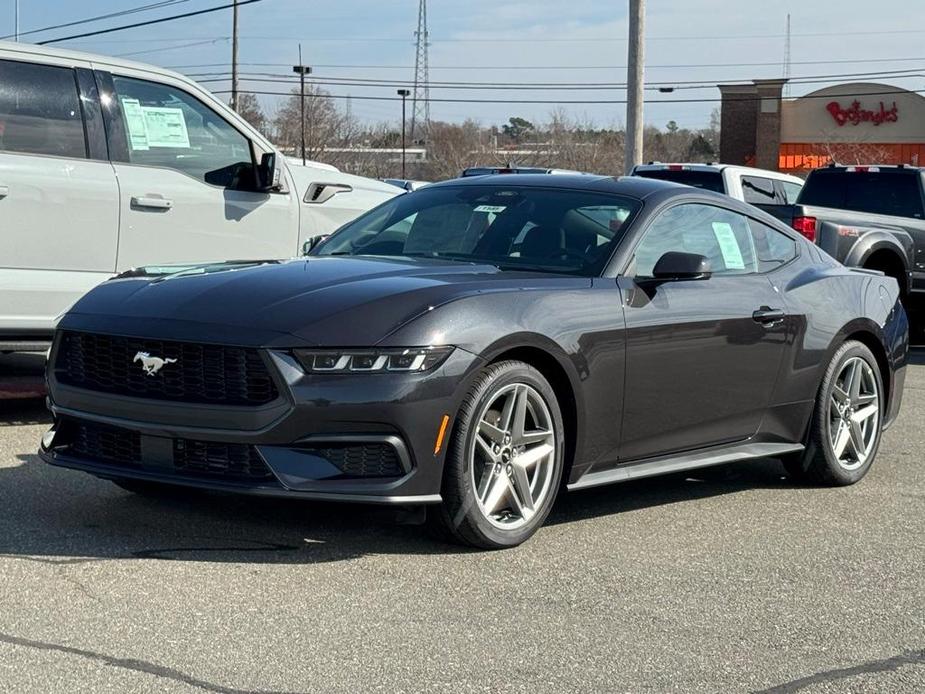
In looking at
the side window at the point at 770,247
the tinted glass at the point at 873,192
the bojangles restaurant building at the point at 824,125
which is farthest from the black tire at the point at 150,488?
the bojangles restaurant building at the point at 824,125

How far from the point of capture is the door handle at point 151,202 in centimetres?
860

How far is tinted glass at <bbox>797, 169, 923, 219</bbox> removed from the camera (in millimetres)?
15484

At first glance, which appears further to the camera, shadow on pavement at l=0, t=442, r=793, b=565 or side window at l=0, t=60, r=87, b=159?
side window at l=0, t=60, r=87, b=159

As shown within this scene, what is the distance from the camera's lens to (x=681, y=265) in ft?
20.6

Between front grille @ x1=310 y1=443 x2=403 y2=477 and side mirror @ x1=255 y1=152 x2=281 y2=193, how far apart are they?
14.3 ft

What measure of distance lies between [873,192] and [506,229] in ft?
32.9

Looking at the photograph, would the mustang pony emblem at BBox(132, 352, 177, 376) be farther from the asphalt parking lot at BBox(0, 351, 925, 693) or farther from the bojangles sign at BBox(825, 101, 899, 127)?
the bojangles sign at BBox(825, 101, 899, 127)

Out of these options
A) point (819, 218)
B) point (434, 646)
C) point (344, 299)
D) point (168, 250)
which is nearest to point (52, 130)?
point (168, 250)

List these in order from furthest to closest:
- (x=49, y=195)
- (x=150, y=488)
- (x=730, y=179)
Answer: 1. (x=730, y=179)
2. (x=49, y=195)
3. (x=150, y=488)

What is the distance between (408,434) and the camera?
521 cm

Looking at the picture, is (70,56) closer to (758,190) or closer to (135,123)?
(135,123)

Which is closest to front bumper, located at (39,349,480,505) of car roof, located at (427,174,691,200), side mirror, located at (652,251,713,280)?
side mirror, located at (652,251,713,280)

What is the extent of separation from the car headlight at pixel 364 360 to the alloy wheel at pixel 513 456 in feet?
1.26

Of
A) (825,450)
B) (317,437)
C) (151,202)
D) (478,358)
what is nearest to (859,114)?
(151,202)
